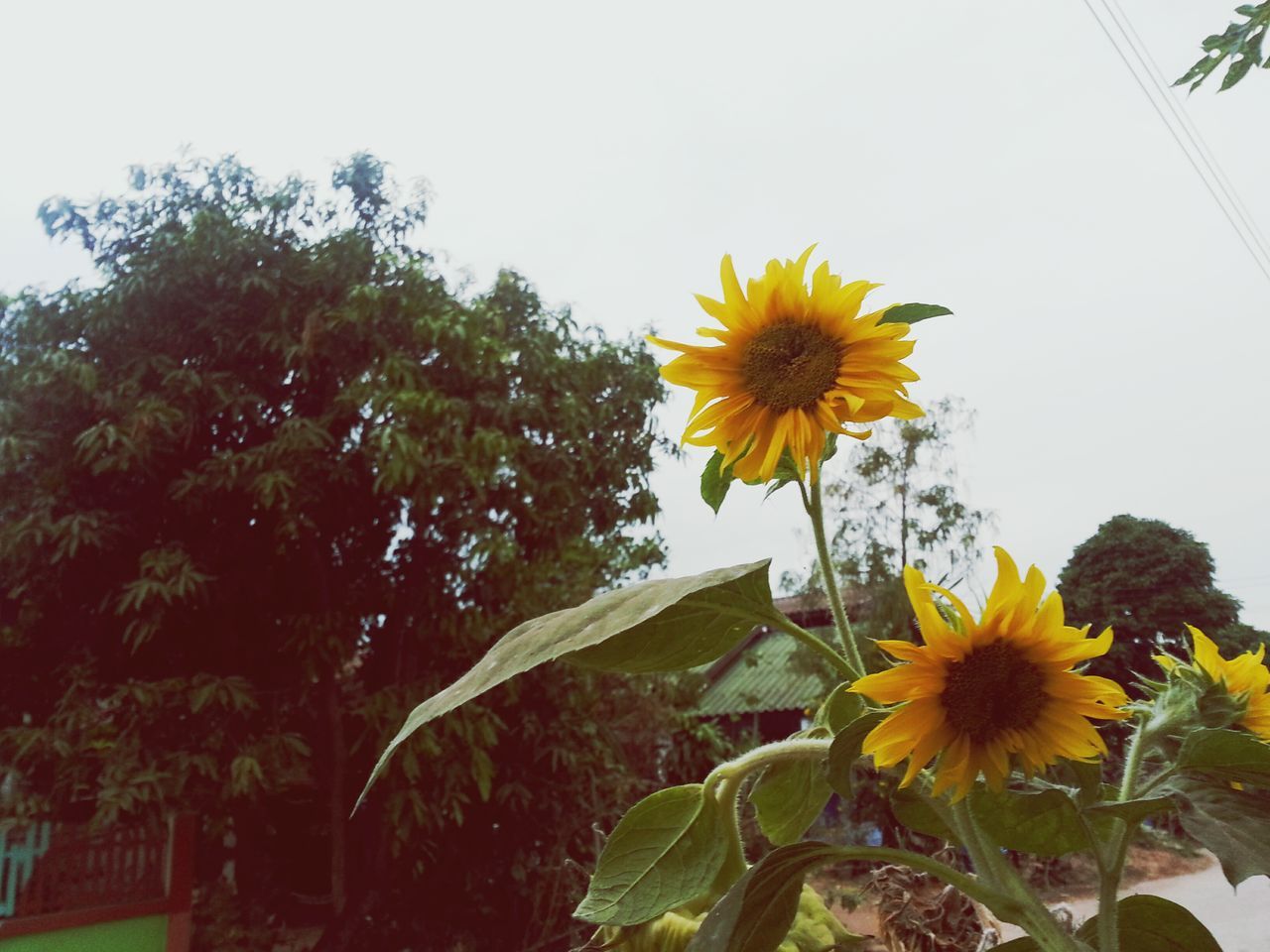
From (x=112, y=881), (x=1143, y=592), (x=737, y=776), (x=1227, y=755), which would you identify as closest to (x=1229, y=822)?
(x=1227, y=755)

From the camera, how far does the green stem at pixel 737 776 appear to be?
26 cm

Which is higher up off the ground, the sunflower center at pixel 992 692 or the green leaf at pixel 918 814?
the sunflower center at pixel 992 692

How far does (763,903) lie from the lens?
0.25 m

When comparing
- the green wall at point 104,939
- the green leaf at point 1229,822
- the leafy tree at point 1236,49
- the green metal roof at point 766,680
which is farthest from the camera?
the green metal roof at point 766,680

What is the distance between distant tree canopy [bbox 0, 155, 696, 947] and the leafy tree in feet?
5.96

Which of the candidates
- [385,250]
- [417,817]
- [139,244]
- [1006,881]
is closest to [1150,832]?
[1006,881]

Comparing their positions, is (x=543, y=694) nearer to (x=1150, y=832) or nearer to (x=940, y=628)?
(x=1150, y=832)

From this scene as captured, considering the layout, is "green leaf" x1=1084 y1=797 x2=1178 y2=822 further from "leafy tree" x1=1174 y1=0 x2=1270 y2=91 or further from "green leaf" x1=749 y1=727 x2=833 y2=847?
"leafy tree" x1=1174 y1=0 x2=1270 y2=91

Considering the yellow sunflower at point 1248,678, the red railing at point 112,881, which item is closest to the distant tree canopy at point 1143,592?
the yellow sunflower at point 1248,678

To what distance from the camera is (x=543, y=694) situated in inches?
103

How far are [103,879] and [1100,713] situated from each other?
2.59 m

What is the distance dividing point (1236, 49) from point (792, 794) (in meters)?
0.33

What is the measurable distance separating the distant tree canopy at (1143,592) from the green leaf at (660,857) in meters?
0.21

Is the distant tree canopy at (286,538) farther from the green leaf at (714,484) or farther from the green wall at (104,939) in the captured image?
the green leaf at (714,484)
